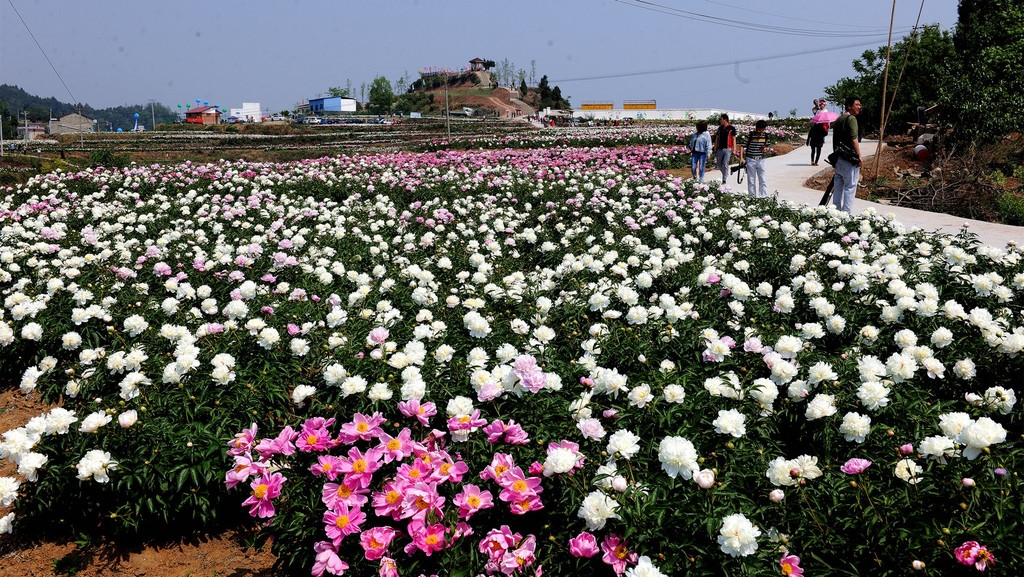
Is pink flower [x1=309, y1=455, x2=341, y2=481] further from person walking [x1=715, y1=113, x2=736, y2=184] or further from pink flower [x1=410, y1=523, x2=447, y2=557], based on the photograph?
person walking [x1=715, y1=113, x2=736, y2=184]

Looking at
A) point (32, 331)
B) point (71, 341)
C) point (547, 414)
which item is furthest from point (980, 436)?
point (32, 331)

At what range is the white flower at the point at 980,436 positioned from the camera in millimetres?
1872

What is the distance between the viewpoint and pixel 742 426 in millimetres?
2209

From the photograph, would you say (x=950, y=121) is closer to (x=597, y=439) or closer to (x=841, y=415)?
(x=841, y=415)

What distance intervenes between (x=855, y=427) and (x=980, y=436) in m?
0.41

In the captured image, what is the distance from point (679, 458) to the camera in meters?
1.98

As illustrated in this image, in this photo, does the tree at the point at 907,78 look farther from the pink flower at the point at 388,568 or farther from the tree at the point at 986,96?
the pink flower at the point at 388,568

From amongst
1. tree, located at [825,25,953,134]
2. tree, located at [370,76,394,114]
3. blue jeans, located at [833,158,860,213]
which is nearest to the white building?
tree, located at [370,76,394,114]

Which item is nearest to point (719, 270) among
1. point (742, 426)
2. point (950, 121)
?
point (742, 426)

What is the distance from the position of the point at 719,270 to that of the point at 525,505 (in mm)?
2957

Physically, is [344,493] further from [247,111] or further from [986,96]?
[247,111]

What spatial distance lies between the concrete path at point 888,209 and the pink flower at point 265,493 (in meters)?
5.89

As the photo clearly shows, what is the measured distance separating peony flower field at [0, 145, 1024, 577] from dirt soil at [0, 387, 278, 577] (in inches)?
3.8

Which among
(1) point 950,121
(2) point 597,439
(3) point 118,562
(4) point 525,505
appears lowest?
(3) point 118,562
